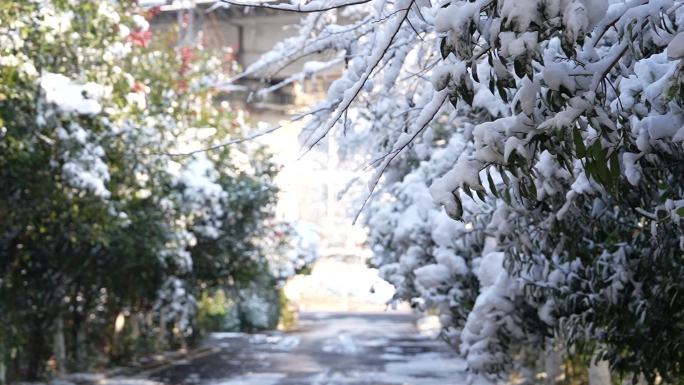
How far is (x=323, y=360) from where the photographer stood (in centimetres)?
2409

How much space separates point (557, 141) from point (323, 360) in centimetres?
2073

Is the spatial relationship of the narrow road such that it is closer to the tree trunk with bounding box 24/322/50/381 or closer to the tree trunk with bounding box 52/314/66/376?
the tree trunk with bounding box 52/314/66/376

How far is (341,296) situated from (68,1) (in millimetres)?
49017

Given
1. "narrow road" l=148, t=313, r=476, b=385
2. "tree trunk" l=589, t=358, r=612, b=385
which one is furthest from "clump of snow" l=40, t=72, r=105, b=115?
"narrow road" l=148, t=313, r=476, b=385

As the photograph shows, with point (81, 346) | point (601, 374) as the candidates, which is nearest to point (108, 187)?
point (81, 346)

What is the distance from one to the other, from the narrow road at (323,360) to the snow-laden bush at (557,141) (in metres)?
9.03

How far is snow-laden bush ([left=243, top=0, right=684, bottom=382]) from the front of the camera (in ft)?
11.7

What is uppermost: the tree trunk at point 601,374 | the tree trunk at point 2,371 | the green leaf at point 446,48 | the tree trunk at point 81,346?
the green leaf at point 446,48

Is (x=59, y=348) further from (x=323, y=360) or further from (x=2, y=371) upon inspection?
(x=323, y=360)

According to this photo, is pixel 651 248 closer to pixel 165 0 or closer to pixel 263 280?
pixel 165 0

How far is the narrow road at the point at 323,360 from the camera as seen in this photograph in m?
19.4

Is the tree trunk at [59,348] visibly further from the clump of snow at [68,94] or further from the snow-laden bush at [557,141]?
the snow-laden bush at [557,141]

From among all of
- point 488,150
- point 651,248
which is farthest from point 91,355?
point 488,150

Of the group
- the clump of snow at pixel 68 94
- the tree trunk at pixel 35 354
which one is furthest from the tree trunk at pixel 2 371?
the clump of snow at pixel 68 94
